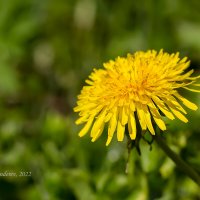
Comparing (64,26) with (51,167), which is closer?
(51,167)

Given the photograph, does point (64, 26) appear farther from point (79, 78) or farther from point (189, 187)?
point (189, 187)

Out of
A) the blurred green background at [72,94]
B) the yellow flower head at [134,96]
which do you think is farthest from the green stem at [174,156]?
the blurred green background at [72,94]

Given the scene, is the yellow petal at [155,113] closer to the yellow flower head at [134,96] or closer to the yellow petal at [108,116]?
the yellow flower head at [134,96]

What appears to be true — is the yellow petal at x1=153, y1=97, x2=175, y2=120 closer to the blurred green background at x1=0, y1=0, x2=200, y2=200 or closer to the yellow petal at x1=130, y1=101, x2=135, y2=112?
the yellow petal at x1=130, y1=101, x2=135, y2=112

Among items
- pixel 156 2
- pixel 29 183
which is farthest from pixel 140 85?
pixel 156 2

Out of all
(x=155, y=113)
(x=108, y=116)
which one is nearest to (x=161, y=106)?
(x=155, y=113)

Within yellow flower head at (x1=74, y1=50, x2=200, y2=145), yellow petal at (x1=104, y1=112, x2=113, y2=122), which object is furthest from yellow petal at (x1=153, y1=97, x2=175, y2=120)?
yellow petal at (x1=104, y1=112, x2=113, y2=122)

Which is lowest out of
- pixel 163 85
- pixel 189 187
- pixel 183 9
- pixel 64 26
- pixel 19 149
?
pixel 189 187

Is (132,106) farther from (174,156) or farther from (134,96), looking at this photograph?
(174,156)
